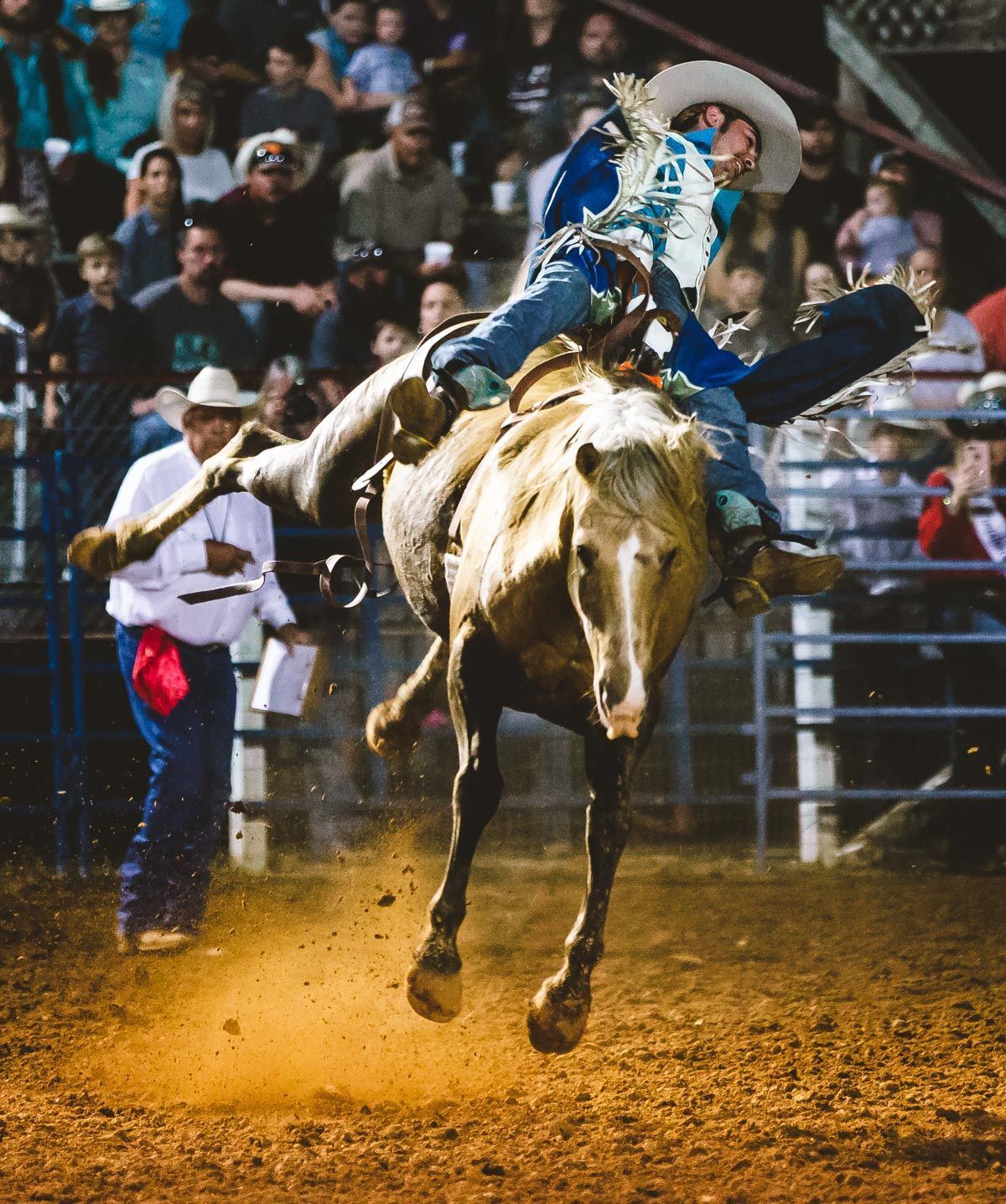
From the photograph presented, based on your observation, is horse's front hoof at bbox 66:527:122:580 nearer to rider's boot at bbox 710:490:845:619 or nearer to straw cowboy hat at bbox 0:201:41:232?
rider's boot at bbox 710:490:845:619

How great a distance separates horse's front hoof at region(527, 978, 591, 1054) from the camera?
142 inches

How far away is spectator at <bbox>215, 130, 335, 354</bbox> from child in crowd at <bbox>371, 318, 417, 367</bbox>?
329 mm

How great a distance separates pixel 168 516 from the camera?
5.15 metres

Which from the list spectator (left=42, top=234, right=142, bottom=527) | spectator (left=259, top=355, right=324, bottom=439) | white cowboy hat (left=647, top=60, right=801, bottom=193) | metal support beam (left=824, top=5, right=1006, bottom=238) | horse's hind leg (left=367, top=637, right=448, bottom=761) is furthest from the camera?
metal support beam (left=824, top=5, right=1006, bottom=238)

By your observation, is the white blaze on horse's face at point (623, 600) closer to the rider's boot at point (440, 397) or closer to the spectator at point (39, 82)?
the rider's boot at point (440, 397)

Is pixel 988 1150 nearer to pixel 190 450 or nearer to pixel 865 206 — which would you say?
pixel 190 450

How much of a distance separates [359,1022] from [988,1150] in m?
1.82

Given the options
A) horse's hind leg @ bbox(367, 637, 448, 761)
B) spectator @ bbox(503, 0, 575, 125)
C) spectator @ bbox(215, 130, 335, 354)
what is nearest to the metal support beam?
spectator @ bbox(503, 0, 575, 125)

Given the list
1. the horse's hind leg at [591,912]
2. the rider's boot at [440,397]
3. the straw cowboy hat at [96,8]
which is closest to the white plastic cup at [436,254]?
the straw cowboy hat at [96,8]

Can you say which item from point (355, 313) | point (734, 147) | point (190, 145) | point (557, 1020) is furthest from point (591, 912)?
point (190, 145)

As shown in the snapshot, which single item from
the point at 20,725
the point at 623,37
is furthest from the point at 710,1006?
the point at 623,37

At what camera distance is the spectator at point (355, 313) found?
7.33 meters

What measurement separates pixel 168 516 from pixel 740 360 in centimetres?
201

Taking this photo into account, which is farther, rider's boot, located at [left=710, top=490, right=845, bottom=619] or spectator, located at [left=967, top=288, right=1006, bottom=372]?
spectator, located at [left=967, top=288, right=1006, bottom=372]
